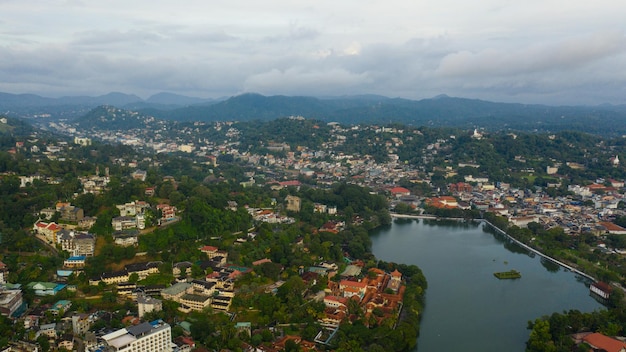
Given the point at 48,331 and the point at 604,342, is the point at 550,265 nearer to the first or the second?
the point at 604,342

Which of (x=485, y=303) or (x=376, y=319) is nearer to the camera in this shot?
(x=376, y=319)

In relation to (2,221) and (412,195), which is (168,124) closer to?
(412,195)

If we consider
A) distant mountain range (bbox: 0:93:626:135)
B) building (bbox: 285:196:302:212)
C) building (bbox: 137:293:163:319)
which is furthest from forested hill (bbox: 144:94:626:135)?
building (bbox: 137:293:163:319)

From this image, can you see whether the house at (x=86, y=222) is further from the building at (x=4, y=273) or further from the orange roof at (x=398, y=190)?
the orange roof at (x=398, y=190)

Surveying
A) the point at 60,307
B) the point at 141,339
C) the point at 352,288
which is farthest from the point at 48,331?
the point at 352,288

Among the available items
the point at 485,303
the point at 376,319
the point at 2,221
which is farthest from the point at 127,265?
the point at 485,303

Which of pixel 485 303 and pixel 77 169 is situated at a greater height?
pixel 77 169

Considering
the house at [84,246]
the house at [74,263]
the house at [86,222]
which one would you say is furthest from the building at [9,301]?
the house at [86,222]

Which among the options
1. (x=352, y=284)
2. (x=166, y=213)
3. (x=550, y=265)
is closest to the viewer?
(x=352, y=284)
